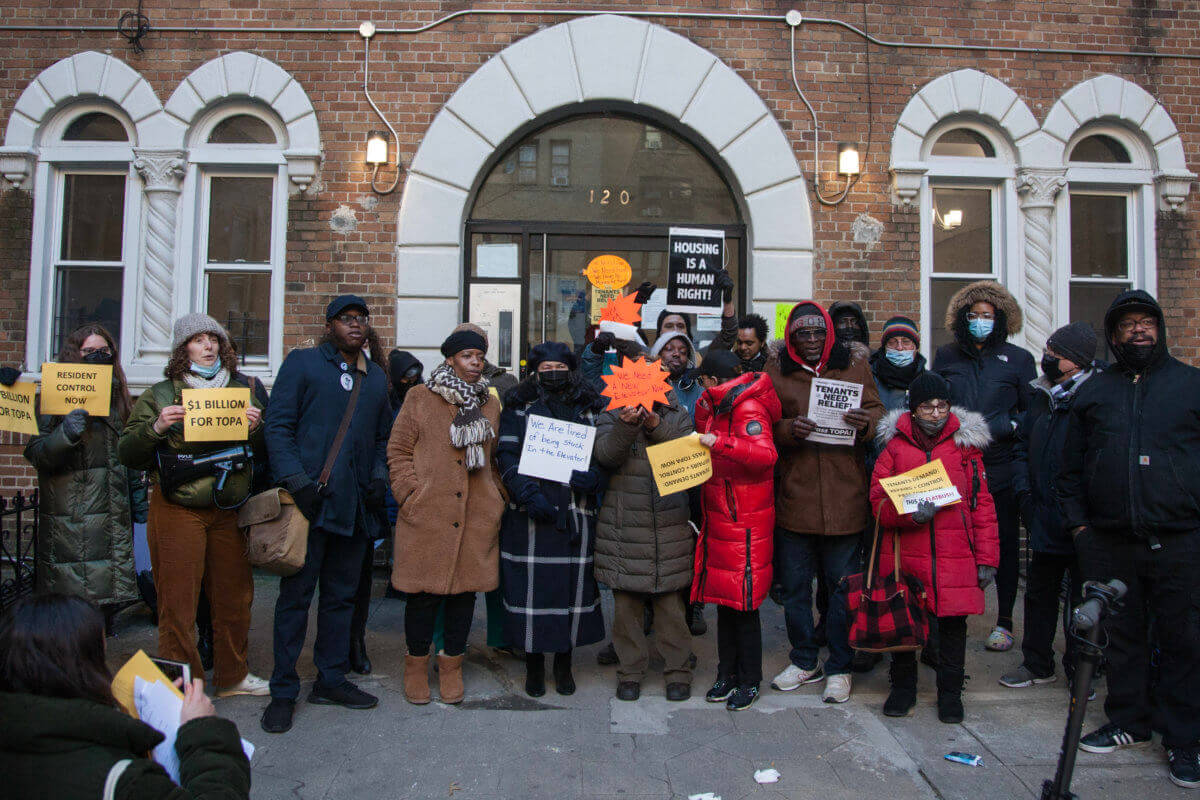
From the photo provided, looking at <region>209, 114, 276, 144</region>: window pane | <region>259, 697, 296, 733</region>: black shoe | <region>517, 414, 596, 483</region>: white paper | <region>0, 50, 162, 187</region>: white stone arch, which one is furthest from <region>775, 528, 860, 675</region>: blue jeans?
<region>0, 50, 162, 187</region>: white stone arch

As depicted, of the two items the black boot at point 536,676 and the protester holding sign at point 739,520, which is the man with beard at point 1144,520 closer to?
the protester holding sign at point 739,520

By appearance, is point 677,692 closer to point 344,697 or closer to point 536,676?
point 536,676

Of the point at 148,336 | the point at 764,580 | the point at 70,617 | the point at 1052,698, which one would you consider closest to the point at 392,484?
the point at 764,580

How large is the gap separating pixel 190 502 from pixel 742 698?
3.05 metres

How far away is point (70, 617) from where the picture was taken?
1.97 metres

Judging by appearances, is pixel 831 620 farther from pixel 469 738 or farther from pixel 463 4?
pixel 463 4

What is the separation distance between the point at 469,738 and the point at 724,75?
612 centimetres

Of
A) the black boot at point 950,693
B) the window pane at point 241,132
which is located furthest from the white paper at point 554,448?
the window pane at point 241,132

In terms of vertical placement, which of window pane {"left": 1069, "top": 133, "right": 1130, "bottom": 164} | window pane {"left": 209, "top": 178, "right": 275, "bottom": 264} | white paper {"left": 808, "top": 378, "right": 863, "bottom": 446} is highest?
window pane {"left": 1069, "top": 133, "right": 1130, "bottom": 164}

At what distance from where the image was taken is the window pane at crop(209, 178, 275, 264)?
25.3 ft

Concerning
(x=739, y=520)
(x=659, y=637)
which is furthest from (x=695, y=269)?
(x=659, y=637)

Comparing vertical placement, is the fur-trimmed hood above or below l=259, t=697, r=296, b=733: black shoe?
above

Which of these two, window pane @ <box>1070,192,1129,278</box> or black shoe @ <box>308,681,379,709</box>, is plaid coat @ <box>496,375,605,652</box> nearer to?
black shoe @ <box>308,681,379,709</box>

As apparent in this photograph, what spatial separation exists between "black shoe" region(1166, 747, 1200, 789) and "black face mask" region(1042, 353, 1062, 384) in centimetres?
198
